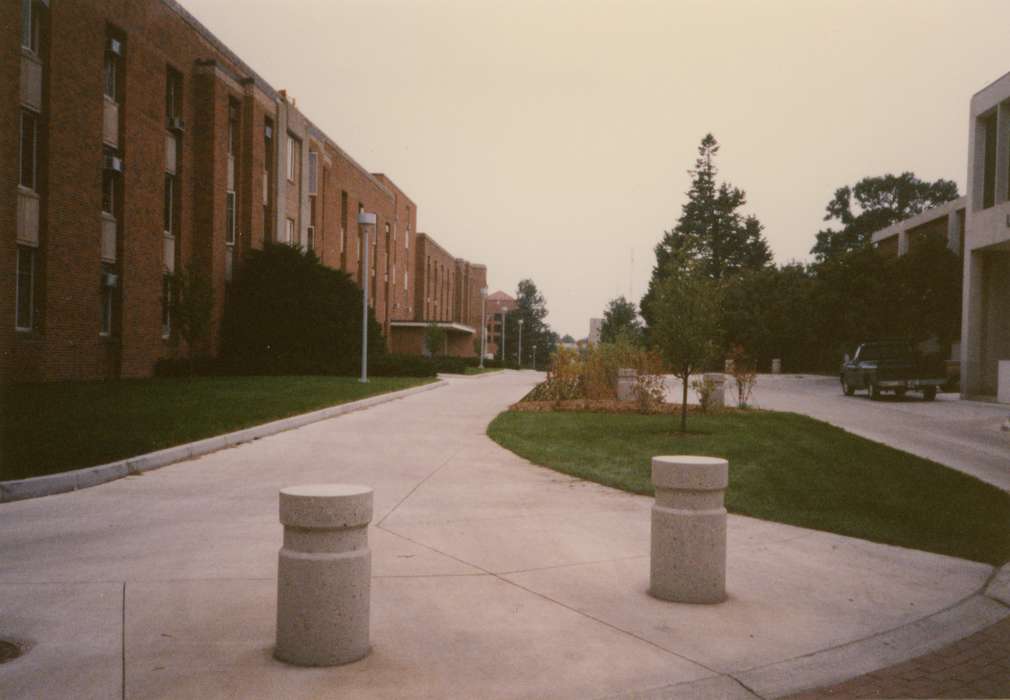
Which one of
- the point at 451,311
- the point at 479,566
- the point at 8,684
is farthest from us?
the point at 451,311

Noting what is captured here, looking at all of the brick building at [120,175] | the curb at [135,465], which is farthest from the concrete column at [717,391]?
the brick building at [120,175]

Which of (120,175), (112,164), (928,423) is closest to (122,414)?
(112,164)

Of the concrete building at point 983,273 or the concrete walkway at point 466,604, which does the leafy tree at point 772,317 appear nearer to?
the concrete building at point 983,273

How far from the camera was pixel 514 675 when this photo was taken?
4344 mm

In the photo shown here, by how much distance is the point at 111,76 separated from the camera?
25031 millimetres

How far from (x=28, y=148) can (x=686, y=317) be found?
53.7ft

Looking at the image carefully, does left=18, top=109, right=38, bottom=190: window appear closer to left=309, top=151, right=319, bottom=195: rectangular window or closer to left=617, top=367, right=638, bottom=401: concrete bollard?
left=617, top=367, right=638, bottom=401: concrete bollard

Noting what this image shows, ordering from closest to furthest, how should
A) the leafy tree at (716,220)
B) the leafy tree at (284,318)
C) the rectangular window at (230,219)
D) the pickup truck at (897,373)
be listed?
the pickup truck at (897,373), the leafy tree at (284,318), the rectangular window at (230,219), the leafy tree at (716,220)

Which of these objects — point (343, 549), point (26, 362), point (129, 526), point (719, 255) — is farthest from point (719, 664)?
point (719, 255)

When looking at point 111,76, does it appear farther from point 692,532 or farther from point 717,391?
point 692,532

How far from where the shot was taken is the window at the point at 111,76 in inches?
978

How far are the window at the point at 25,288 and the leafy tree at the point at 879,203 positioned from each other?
248 ft

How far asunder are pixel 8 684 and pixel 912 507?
27.8ft

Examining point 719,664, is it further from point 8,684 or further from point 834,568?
point 8,684
